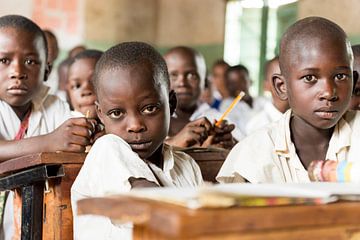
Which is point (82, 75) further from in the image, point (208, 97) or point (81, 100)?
point (208, 97)

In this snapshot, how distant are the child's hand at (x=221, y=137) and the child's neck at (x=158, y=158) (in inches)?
25.4

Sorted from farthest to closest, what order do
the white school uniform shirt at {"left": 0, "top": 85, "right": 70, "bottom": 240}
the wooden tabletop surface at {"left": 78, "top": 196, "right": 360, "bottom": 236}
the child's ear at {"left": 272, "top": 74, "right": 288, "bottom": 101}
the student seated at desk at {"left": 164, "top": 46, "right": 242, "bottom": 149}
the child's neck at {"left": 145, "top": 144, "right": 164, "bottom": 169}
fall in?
the student seated at desk at {"left": 164, "top": 46, "right": 242, "bottom": 149}
the white school uniform shirt at {"left": 0, "top": 85, "right": 70, "bottom": 240}
the child's ear at {"left": 272, "top": 74, "right": 288, "bottom": 101}
the child's neck at {"left": 145, "top": 144, "right": 164, "bottom": 169}
the wooden tabletop surface at {"left": 78, "top": 196, "right": 360, "bottom": 236}

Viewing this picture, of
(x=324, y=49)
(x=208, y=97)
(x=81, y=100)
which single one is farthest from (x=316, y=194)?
(x=208, y=97)

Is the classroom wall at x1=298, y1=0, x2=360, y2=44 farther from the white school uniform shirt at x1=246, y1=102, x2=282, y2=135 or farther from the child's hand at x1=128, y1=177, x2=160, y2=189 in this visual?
the child's hand at x1=128, y1=177, x2=160, y2=189

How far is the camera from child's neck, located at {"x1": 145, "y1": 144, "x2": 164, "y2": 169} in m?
1.88

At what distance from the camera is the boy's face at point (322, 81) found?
180 cm

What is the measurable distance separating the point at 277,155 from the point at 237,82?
415 cm

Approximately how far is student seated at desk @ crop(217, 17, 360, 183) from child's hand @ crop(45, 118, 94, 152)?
1.56 ft

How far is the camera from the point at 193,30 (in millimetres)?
8547

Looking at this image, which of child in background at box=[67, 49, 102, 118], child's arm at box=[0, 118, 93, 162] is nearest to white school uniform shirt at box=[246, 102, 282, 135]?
child in background at box=[67, 49, 102, 118]

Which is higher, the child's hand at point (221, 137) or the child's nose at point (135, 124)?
the child's nose at point (135, 124)

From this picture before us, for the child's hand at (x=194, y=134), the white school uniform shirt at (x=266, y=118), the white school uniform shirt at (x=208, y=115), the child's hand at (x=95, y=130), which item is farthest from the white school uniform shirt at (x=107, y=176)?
the white school uniform shirt at (x=266, y=118)

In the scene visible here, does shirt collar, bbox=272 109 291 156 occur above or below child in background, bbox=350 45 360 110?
below

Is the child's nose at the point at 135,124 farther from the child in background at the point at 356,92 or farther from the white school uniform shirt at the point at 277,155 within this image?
the child in background at the point at 356,92
